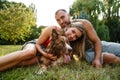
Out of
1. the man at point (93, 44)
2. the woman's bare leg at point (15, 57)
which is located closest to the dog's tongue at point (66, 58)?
the man at point (93, 44)

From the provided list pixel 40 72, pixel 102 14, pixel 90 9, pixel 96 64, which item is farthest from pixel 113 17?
pixel 40 72

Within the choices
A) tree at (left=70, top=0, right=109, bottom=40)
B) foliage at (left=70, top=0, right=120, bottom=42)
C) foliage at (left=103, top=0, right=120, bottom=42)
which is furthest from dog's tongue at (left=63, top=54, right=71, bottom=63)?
foliage at (left=103, top=0, right=120, bottom=42)

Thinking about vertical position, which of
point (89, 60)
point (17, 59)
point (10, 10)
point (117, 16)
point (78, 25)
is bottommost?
point (117, 16)

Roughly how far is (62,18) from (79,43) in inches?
26.8

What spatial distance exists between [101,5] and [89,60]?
37.1 m

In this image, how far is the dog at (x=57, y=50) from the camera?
17.9ft

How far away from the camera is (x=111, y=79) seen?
4.84 m

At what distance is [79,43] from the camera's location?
6.27m

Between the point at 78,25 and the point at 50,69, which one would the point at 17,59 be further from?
the point at 78,25

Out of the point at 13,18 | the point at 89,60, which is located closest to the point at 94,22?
the point at 13,18

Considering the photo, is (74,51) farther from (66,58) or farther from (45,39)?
(45,39)

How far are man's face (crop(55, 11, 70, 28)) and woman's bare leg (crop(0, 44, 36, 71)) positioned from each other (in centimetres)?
86

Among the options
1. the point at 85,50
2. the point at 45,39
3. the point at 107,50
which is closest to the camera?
the point at 45,39

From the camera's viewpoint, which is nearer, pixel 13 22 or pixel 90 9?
pixel 13 22
